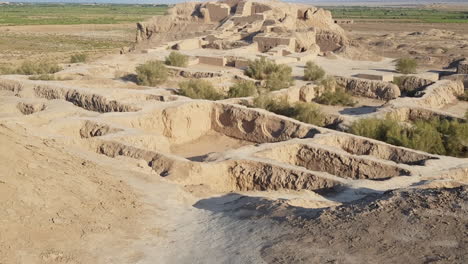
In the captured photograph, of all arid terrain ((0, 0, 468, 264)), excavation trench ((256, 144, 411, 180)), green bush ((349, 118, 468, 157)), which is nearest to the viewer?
arid terrain ((0, 0, 468, 264))

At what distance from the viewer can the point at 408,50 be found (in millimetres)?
36562

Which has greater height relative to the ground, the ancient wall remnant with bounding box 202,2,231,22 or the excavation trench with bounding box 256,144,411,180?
the ancient wall remnant with bounding box 202,2,231,22

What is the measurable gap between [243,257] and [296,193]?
3.05 meters

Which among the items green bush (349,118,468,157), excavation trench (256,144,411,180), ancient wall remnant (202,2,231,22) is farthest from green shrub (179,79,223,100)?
ancient wall remnant (202,2,231,22)

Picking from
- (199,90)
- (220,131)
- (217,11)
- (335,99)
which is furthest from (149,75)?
(217,11)

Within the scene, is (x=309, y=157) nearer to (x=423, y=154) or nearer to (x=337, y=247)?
(x=423, y=154)

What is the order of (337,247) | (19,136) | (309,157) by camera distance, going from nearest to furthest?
(337,247), (19,136), (309,157)

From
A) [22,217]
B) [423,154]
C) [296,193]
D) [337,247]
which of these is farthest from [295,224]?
[423,154]

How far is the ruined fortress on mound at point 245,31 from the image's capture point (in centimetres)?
2875

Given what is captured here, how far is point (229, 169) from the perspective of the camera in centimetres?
1007

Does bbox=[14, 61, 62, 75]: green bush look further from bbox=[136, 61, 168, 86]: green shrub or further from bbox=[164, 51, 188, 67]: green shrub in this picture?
bbox=[164, 51, 188, 67]: green shrub

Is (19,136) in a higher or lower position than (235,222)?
higher

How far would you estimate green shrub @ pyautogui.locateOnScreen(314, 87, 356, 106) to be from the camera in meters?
18.4

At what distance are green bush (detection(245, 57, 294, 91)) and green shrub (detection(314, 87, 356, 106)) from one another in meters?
1.47
